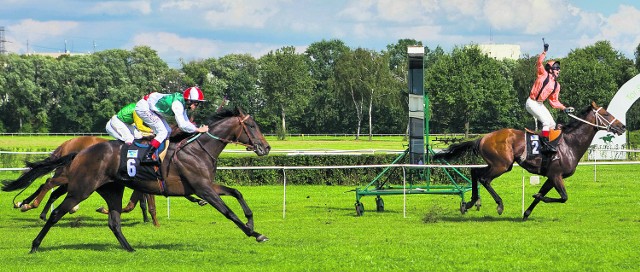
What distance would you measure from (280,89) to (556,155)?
68039 mm

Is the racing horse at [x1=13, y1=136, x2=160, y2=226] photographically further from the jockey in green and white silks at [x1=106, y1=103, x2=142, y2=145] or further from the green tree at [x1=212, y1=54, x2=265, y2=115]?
the green tree at [x1=212, y1=54, x2=265, y2=115]

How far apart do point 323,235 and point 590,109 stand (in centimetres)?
552

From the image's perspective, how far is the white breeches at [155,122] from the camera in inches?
467

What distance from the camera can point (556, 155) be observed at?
1497 centimetres

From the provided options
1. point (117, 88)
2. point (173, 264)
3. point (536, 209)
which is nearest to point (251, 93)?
point (117, 88)

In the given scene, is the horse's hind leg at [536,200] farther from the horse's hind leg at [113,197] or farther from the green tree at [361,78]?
the green tree at [361,78]

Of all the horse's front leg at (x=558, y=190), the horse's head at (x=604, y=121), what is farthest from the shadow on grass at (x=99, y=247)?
the horse's head at (x=604, y=121)

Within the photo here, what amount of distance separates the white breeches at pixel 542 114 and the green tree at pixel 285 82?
6611 centimetres

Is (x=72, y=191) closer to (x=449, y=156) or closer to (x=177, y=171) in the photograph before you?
(x=177, y=171)

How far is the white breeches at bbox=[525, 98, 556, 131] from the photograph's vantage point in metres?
15.2

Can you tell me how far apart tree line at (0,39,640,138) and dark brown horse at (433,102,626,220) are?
56042 millimetres

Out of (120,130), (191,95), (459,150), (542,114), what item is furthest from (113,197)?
(542,114)

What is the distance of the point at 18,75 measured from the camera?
269 feet

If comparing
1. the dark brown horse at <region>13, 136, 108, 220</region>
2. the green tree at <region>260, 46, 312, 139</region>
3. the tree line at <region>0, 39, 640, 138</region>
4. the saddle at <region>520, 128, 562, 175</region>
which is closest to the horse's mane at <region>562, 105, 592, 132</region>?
the saddle at <region>520, 128, 562, 175</region>
